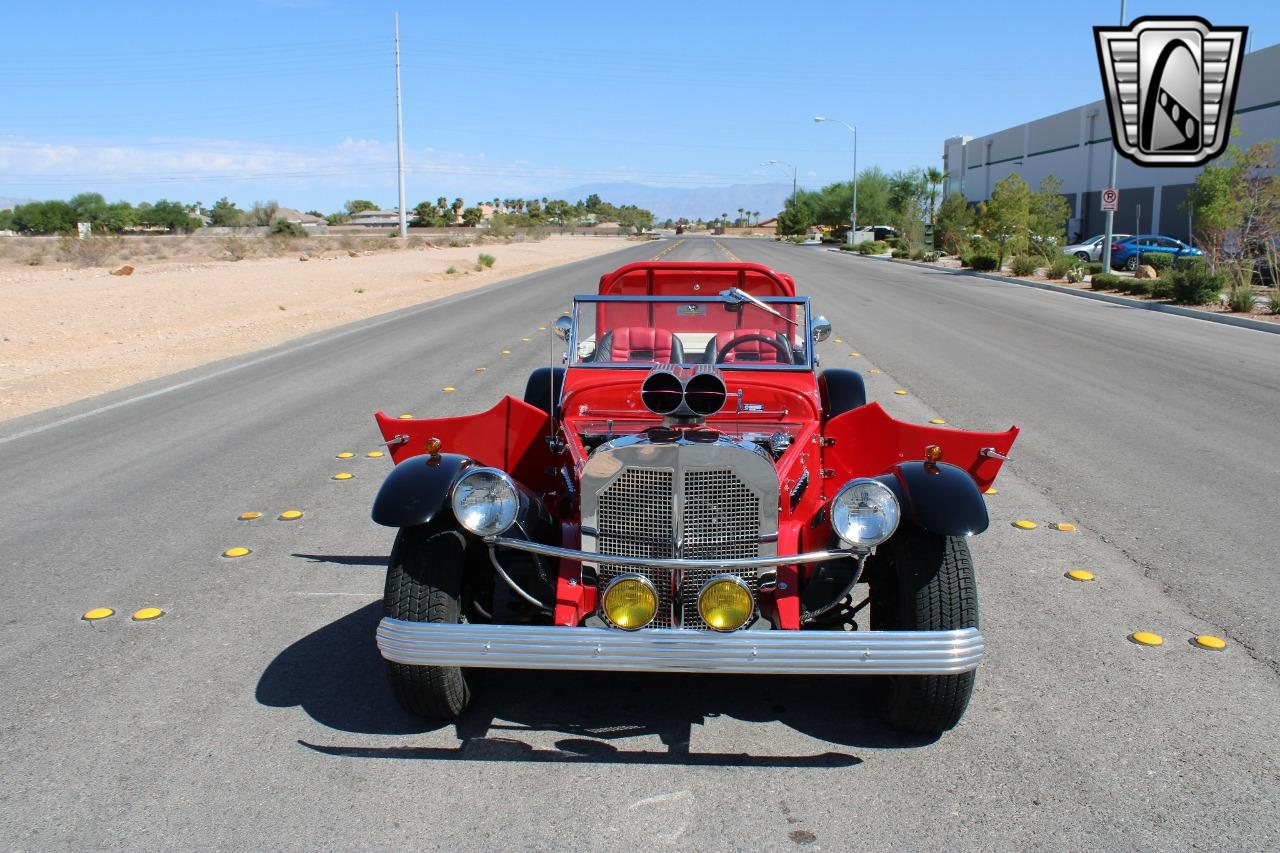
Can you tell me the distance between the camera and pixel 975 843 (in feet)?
10.1

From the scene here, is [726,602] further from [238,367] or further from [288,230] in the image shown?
[288,230]

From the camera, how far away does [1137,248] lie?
1328 inches

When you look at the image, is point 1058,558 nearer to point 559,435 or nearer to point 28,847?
point 559,435

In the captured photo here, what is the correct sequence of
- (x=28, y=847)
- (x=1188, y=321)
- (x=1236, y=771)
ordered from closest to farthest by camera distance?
1. (x=28, y=847)
2. (x=1236, y=771)
3. (x=1188, y=321)

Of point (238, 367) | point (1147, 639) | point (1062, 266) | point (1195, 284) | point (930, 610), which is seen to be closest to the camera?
point (930, 610)

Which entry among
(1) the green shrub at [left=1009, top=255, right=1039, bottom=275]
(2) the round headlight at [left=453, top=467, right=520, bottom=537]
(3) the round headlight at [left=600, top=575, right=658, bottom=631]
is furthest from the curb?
(2) the round headlight at [left=453, top=467, right=520, bottom=537]

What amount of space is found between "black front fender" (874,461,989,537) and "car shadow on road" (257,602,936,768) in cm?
76

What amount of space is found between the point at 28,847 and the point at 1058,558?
4.72 meters

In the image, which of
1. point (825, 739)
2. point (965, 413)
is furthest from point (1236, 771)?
point (965, 413)

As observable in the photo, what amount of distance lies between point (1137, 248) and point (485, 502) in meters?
34.6

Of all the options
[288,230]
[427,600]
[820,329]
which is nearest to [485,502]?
[427,600]

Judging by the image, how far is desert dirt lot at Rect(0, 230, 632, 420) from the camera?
45.9 feet

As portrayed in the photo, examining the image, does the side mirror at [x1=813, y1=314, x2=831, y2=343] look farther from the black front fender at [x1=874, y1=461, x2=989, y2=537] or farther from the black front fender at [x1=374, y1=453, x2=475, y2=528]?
the black front fender at [x1=374, y1=453, x2=475, y2=528]

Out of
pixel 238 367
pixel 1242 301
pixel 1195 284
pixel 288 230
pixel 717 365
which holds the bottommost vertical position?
pixel 238 367
